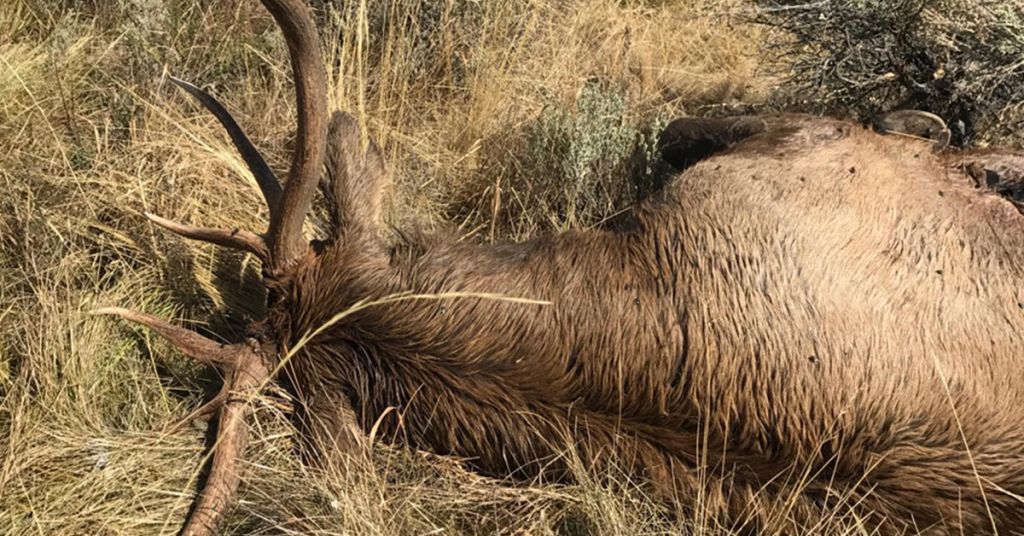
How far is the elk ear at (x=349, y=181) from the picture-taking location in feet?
11.4

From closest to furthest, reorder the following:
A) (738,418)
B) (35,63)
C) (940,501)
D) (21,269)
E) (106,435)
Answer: (940,501) < (738,418) < (106,435) < (21,269) < (35,63)

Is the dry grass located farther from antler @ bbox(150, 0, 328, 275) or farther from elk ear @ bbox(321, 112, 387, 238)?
elk ear @ bbox(321, 112, 387, 238)

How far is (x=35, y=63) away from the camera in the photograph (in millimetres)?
4688

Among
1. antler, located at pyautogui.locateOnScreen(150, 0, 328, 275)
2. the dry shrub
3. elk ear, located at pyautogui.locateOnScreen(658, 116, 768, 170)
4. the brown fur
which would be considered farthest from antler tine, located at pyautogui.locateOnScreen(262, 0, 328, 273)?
the dry shrub

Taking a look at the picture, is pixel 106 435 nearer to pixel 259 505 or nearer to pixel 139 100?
pixel 259 505

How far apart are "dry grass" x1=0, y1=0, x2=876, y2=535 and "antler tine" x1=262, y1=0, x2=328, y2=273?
1.80 ft

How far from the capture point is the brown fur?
2.74m

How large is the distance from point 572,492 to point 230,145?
2353 millimetres

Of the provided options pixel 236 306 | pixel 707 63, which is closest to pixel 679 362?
pixel 236 306

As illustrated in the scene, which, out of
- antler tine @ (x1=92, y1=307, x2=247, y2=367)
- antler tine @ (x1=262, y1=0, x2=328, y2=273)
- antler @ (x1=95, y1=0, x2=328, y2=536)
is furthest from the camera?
antler tine @ (x1=92, y1=307, x2=247, y2=367)

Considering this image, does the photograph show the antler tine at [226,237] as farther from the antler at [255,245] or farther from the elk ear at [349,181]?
the elk ear at [349,181]

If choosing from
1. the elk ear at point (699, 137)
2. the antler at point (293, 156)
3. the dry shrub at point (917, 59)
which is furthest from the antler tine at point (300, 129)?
the dry shrub at point (917, 59)

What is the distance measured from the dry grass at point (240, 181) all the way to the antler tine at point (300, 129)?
549 millimetres

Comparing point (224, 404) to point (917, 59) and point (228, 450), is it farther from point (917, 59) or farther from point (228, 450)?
point (917, 59)
